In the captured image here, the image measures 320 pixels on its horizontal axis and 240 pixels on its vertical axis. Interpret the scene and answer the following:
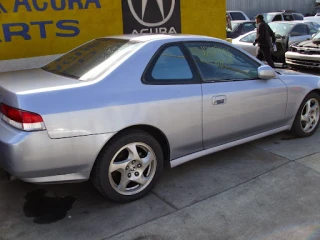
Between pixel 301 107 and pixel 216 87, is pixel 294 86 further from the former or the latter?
pixel 216 87

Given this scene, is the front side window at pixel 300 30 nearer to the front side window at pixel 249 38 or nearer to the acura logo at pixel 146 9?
the front side window at pixel 249 38

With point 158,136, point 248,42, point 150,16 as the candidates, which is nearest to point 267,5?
point 248,42

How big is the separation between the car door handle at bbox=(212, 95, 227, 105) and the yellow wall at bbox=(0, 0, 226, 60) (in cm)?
338

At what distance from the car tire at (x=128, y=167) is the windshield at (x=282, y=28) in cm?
947

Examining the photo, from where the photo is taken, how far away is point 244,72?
4.31 m

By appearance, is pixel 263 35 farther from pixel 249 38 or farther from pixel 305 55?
pixel 249 38

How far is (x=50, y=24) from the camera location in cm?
609

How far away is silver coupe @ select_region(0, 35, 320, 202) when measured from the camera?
3.00 meters

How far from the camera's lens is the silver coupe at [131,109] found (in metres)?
3.00

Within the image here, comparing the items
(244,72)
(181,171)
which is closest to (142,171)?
(181,171)

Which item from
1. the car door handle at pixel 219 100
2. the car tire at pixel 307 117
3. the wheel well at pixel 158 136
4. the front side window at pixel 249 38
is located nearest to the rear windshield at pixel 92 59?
the wheel well at pixel 158 136

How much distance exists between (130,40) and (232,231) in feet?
7.06

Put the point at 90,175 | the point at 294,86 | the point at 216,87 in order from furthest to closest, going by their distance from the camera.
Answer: the point at 294,86 → the point at 216,87 → the point at 90,175

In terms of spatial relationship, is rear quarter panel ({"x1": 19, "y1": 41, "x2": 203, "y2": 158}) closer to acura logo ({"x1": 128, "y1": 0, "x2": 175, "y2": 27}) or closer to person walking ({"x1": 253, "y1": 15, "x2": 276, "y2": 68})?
acura logo ({"x1": 128, "y1": 0, "x2": 175, "y2": 27})
